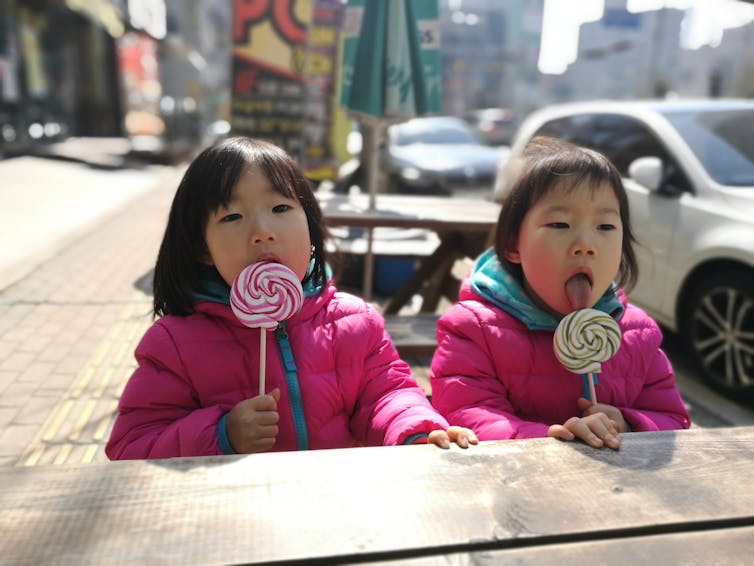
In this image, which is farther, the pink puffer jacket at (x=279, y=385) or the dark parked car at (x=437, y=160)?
the dark parked car at (x=437, y=160)

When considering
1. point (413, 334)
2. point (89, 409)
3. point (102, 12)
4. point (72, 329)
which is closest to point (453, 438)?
point (413, 334)

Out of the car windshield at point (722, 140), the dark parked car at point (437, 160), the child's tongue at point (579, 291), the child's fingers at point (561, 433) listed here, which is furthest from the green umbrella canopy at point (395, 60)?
the dark parked car at point (437, 160)

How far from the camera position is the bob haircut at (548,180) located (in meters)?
1.75

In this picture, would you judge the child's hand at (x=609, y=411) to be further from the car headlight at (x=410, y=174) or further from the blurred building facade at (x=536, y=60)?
the blurred building facade at (x=536, y=60)

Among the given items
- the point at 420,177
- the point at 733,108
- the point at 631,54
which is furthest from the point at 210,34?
the point at 733,108

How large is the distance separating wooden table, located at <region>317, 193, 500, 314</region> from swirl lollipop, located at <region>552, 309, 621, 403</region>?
222 cm

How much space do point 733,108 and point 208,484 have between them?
5005 millimetres

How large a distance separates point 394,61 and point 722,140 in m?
2.37

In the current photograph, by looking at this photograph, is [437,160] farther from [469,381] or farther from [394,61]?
[469,381]

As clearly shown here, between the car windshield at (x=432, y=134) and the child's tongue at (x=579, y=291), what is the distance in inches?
414

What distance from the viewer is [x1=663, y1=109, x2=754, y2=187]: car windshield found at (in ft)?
14.1

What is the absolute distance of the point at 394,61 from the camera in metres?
4.06

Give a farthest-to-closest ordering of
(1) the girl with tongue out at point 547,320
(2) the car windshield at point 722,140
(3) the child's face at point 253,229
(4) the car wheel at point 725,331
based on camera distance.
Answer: (2) the car windshield at point 722,140 → (4) the car wheel at point 725,331 → (1) the girl with tongue out at point 547,320 → (3) the child's face at point 253,229

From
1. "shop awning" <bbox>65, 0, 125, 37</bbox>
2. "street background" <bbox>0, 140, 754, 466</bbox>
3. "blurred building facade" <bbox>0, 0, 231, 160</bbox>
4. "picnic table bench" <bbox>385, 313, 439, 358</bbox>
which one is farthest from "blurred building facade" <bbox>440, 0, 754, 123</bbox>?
"picnic table bench" <bbox>385, 313, 439, 358</bbox>
